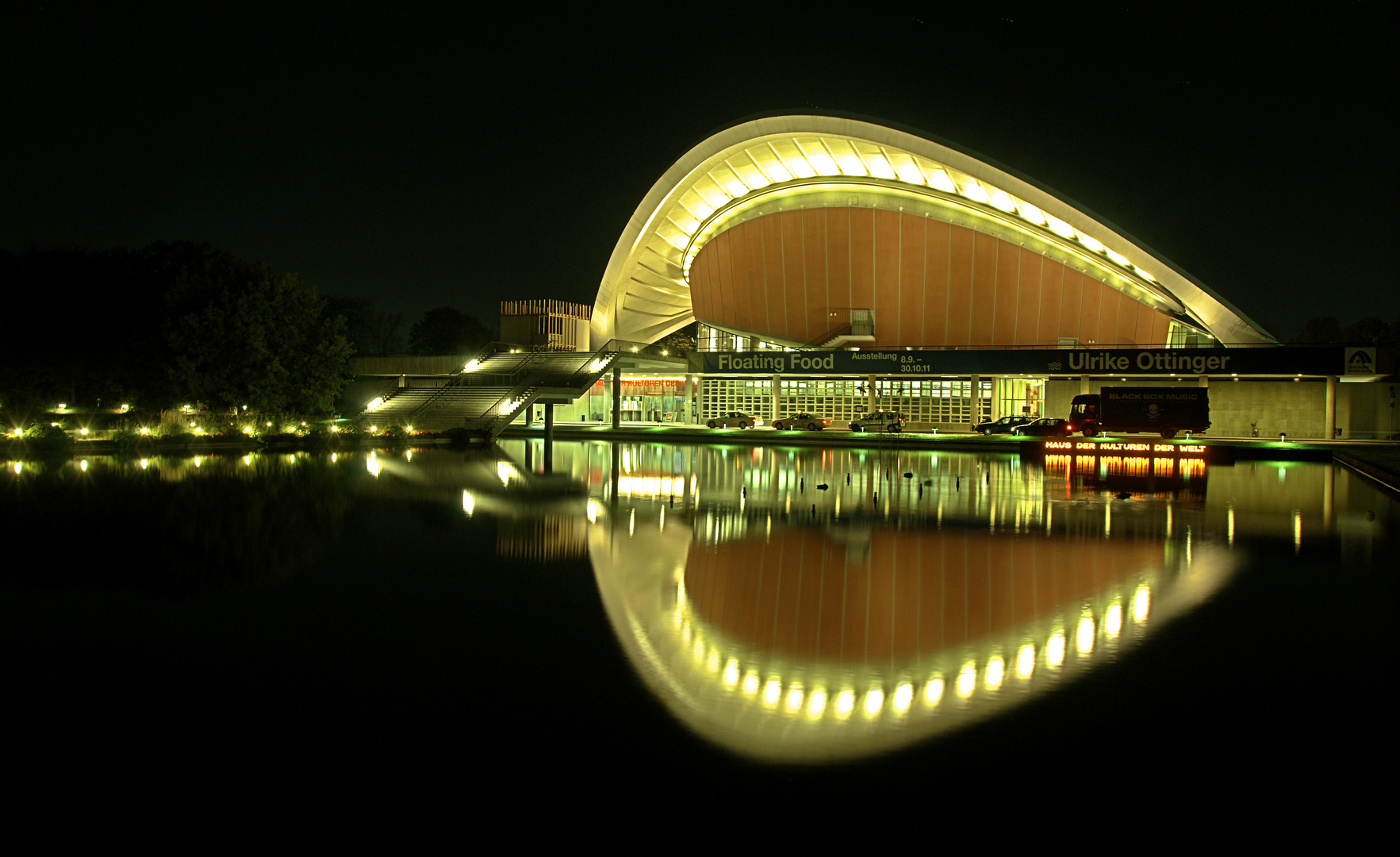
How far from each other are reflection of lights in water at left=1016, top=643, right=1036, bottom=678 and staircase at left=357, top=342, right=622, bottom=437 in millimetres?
29853

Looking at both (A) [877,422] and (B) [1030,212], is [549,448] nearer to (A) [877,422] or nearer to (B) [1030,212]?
(A) [877,422]

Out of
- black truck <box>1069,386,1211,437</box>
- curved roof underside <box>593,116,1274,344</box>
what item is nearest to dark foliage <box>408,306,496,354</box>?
curved roof underside <box>593,116,1274,344</box>

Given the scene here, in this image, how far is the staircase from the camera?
123 feet

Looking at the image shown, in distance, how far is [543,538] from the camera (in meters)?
11.9

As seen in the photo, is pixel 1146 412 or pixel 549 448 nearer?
pixel 549 448

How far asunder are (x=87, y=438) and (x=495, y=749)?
104ft

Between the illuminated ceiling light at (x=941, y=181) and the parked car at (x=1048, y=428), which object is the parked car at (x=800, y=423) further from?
the illuminated ceiling light at (x=941, y=181)

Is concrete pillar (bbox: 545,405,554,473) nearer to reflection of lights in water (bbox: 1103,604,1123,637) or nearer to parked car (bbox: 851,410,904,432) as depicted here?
parked car (bbox: 851,410,904,432)

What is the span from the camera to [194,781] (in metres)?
4.57

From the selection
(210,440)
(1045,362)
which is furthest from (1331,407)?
(210,440)

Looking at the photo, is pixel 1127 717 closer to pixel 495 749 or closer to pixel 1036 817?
pixel 1036 817

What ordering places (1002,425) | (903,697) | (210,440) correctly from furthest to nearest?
(1002,425) < (210,440) < (903,697)

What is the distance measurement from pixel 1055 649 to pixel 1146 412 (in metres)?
35.3

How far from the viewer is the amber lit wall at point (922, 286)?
152 ft
